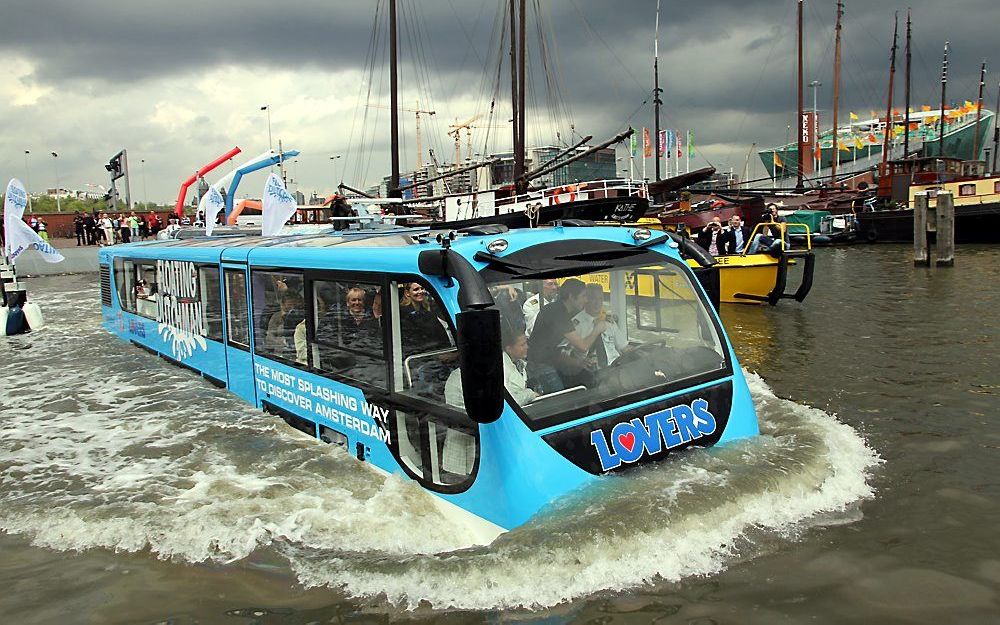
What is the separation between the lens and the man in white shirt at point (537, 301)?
188 inches

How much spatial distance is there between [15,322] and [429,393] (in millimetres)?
14039

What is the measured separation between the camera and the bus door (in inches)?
301

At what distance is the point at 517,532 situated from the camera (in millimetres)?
4301

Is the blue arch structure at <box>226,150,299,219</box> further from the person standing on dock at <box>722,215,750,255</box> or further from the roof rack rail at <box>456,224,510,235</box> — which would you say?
the roof rack rail at <box>456,224,510,235</box>

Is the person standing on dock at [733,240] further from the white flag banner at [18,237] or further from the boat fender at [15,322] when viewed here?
the boat fender at [15,322]

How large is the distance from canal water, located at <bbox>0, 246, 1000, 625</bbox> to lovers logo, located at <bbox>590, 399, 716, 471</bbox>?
135 mm

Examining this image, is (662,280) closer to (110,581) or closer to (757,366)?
(110,581)

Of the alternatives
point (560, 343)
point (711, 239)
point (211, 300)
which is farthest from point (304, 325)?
point (711, 239)

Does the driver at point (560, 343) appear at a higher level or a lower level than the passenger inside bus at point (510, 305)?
lower

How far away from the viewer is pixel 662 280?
557 centimetres

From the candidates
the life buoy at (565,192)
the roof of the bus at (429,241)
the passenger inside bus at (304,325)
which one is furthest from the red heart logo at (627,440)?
the life buoy at (565,192)

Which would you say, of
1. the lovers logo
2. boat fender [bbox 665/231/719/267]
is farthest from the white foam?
boat fender [bbox 665/231/719/267]

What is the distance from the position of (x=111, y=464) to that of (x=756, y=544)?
18.3ft

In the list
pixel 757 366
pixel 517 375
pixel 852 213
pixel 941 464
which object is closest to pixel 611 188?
pixel 757 366
